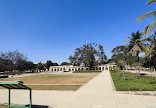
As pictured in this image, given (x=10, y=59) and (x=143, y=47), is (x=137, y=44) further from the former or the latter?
(x=10, y=59)

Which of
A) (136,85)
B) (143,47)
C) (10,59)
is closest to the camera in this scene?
(136,85)

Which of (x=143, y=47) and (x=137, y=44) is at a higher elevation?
(x=137, y=44)

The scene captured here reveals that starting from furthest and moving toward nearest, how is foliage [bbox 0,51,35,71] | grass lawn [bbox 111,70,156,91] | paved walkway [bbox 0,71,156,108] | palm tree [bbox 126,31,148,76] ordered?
foliage [bbox 0,51,35,71], palm tree [bbox 126,31,148,76], grass lawn [bbox 111,70,156,91], paved walkway [bbox 0,71,156,108]

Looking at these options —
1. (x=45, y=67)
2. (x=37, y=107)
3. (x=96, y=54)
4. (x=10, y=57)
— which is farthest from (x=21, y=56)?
(x=37, y=107)

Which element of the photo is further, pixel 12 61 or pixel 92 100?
pixel 12 61

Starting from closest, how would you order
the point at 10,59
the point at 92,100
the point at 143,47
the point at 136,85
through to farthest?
1. the point at 92,100
2. the point at 136,85
3. the point at 143,47
4. the point at 10,59

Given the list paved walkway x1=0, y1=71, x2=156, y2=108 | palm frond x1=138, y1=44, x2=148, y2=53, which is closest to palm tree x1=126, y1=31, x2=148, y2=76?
palm frond x1=138, y1=44, x2=148, y2=53

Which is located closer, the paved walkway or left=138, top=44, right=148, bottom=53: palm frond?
the paved walkway

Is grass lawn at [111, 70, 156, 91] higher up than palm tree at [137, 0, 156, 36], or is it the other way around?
palm tree at [137, 0, 156, 36]

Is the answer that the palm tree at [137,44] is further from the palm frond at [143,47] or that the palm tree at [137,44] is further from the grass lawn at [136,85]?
the grass lawn at [136,85]

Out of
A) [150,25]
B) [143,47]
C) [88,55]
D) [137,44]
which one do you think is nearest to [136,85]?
[150,25]

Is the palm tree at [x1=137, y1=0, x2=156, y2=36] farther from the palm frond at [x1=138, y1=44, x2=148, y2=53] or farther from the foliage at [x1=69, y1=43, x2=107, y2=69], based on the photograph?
the foliage at [x1=69, y1=43, x2=107, y2=69]


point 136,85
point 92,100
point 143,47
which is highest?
point 143,47

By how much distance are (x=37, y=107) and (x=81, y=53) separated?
158 feet
